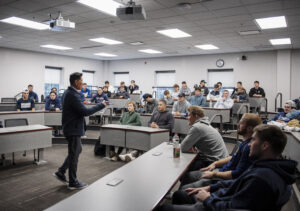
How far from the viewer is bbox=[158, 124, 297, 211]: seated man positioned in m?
1.29

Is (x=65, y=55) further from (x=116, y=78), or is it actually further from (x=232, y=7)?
(x=232, y=7)

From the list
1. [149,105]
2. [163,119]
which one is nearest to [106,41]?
[149,105]

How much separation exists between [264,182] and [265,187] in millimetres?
24

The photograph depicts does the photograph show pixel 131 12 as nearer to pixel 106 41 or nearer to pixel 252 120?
pixel 252 120

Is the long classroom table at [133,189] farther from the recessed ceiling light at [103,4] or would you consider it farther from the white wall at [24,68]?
the white wall at [24,68]

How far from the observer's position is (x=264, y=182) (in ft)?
4.24

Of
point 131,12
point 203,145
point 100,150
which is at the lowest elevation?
point 100,150

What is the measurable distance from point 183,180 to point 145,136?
1929mm

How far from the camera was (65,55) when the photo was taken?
1333 cm

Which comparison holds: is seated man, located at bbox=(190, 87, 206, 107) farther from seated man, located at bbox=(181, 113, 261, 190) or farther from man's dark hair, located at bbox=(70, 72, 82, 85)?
seated man, located at bbox=(181, 113, 261, 190)

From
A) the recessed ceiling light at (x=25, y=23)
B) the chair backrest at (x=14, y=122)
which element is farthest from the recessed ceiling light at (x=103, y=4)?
the chair backrest at (x=14, y=122)

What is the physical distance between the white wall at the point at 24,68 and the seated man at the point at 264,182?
11894 millimetres

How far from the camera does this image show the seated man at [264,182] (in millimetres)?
1289

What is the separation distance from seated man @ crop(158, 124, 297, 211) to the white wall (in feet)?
39.0
